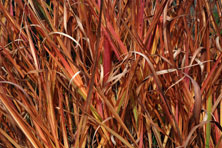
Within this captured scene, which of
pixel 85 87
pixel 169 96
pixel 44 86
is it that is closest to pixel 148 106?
pixel 169 96

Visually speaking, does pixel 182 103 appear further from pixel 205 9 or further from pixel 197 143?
pixel 205 9

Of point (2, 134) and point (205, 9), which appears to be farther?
point (205, 9)

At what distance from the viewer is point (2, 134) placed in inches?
26.2

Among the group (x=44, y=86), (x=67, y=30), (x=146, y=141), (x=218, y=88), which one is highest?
(x=67, y=30)

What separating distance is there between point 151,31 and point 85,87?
0.23 m

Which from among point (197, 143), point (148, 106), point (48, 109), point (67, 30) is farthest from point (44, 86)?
point (197, 143)

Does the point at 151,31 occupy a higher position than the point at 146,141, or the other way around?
the point at 151,31

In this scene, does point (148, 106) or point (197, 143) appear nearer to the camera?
point (197, 143)

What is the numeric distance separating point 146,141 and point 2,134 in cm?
39

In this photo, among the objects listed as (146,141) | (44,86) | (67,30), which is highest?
(67,30)

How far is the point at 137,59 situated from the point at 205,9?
0.98 ft

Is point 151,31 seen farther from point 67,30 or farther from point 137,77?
point 67,30

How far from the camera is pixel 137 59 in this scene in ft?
2.25

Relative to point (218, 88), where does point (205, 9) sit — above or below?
above
